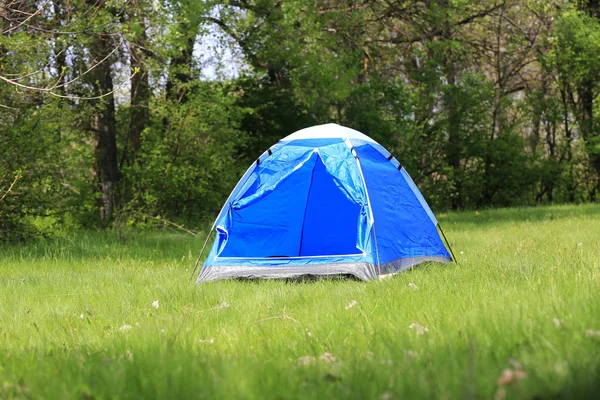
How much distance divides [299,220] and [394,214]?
1107mm

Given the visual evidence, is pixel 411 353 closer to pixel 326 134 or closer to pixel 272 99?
pixel 326 134

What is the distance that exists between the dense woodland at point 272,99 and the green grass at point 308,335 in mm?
4173

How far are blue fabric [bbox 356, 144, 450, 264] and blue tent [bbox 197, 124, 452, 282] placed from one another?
1 cm

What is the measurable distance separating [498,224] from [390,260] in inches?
310

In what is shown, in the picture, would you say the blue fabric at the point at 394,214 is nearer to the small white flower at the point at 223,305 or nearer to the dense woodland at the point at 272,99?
the small white flower at the point at 223,305

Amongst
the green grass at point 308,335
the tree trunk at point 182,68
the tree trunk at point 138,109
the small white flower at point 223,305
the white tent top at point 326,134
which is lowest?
the small white flower at point 223,305

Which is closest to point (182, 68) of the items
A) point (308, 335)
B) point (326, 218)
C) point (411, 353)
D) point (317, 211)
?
point (317, 211)

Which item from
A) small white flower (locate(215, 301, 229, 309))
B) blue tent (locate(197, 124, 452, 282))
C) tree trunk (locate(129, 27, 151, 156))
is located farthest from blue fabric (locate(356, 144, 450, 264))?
tree trunk (locate(129, 27, 151, 156))

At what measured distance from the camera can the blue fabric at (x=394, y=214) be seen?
22.4ft

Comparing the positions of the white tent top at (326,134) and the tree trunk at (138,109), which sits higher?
the tree trunk at (138,109)

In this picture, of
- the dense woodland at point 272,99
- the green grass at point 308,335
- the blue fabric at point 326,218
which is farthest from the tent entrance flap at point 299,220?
the dense woodland at point 272,99

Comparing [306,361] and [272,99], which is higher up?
[272,99]

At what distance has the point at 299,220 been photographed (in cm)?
728

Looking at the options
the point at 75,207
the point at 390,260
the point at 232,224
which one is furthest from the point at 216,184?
the point at 390,260
